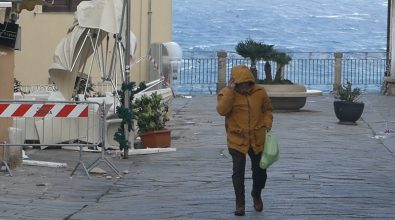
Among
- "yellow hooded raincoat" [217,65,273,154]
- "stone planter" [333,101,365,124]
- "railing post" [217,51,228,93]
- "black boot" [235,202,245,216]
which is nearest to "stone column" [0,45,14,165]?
"yellow hooded raincoat" [217,65,273,154]

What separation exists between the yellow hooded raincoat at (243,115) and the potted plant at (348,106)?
11.5 m

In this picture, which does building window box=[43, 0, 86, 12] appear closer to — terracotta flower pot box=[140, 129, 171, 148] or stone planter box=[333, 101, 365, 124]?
stone planter box=[333, 101, 365, 124]

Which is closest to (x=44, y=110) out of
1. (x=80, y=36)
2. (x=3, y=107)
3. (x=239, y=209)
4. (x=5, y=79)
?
(x=3, y=107)

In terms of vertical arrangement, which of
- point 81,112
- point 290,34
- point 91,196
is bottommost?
point 91,196

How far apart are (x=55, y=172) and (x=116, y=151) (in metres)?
2.69

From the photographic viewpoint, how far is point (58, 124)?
16.5 meters

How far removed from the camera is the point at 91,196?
1217cm

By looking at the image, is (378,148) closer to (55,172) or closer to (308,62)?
(55,172)

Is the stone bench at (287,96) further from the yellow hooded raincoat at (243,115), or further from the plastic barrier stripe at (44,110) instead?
the yellow hooded raincoat at (243,115)

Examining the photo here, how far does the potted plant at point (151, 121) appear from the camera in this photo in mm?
16797

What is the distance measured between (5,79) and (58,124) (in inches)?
93.3

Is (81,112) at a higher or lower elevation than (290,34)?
lower

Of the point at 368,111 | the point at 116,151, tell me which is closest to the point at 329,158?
the point at 116,151

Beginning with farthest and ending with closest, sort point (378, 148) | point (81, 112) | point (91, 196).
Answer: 1. point (378, 148)
2. point (81, 112)
3. point (91, 196)
